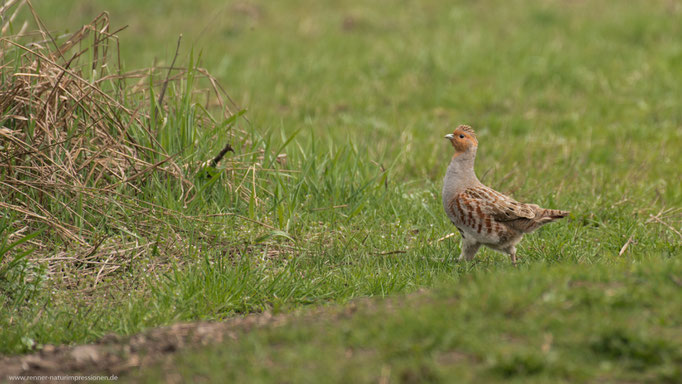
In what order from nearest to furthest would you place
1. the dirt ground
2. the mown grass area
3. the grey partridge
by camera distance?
the mown grass area < the dirt ground < the grey partridge

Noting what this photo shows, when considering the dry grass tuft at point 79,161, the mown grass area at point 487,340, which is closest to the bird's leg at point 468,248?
the mown grass area at point 487,340

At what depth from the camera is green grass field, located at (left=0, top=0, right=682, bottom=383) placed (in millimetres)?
3936

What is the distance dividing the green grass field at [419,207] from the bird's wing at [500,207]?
14.9 inches

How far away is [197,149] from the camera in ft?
22.2

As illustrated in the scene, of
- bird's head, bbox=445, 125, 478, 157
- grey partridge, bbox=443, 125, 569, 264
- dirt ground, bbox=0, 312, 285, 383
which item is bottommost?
dirt ground, bbox=0, 312, 285, 383

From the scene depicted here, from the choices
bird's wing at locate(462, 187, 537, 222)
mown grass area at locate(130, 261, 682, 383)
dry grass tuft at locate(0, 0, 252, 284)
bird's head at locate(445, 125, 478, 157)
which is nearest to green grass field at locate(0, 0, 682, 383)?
mown grass area at locate(130, 261, 682, 383)

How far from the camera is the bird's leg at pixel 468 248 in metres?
5.98

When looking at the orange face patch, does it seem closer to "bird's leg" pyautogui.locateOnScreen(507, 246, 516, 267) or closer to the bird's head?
the bird's head

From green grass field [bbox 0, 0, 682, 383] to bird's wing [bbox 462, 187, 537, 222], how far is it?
379 millimetres

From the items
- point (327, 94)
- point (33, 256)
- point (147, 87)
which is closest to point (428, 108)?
point (327, 94)

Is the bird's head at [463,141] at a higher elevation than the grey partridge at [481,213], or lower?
higher

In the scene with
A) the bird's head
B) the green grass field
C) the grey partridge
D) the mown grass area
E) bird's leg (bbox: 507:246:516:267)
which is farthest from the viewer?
the bird's head

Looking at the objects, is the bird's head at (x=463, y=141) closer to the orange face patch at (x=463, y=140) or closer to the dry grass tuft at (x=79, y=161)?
the orange face patch at (x=463, y=140)

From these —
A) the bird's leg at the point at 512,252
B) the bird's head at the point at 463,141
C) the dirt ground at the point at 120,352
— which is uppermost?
the bird's head at the point at 463,141
